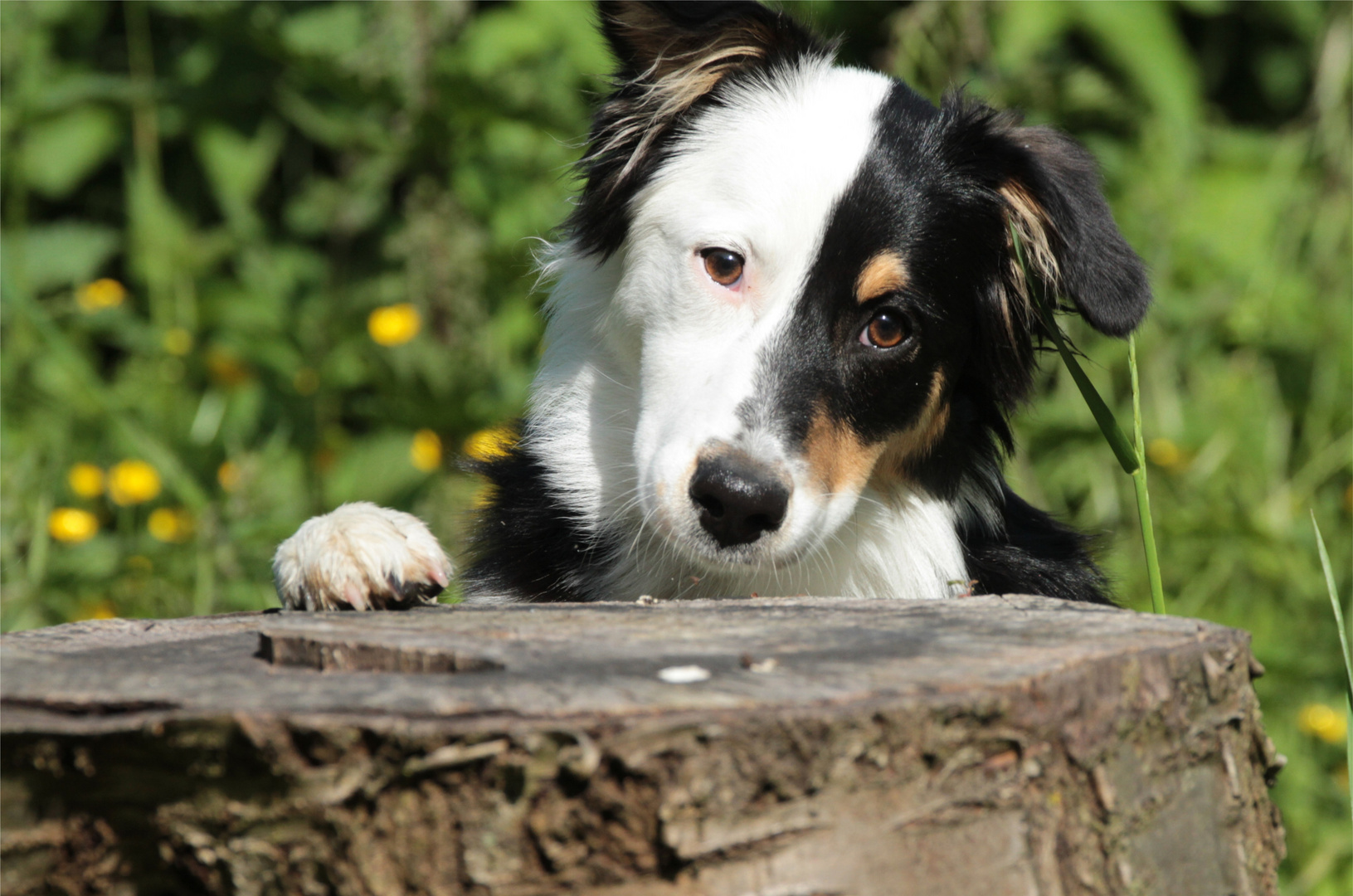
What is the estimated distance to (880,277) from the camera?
2.63m

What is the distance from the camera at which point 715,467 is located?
Answer: 2.41 metres

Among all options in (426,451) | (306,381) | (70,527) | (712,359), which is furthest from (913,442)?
(306,381)

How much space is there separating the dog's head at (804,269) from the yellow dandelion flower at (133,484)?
1.90 meters

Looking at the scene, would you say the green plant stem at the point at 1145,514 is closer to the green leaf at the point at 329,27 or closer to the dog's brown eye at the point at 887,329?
the dog's brown eye at the point at 887,329

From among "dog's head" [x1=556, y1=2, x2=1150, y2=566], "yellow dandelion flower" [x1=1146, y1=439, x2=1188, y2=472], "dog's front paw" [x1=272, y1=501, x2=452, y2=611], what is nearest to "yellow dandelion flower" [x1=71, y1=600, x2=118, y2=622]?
"dog's front paw" [x1=272, y1=501, x2=452, y2=611]

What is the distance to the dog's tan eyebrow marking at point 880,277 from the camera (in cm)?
262

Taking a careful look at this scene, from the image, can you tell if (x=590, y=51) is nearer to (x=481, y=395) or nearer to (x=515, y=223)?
(x=515, y=223)

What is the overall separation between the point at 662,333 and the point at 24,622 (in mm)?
2147

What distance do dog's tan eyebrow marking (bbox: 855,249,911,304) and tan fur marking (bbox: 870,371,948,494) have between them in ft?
0.87

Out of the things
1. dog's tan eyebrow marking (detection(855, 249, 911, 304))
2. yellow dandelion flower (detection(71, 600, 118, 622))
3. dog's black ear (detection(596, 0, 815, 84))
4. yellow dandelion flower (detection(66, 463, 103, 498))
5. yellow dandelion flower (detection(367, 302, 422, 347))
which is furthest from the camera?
yellow dandelion flower (detection(367, 302, 422, 347))

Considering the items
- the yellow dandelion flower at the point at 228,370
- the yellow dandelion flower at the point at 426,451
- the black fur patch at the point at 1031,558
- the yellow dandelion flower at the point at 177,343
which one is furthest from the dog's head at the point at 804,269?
the yellow dandelion flower at the point at 177,343

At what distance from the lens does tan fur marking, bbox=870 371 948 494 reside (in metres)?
2.83

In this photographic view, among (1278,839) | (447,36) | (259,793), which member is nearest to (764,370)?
(1278,839)

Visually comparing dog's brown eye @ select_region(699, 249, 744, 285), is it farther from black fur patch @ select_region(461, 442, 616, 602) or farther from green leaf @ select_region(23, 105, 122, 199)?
green leaf @ select_region(23, 105, 122, 199)
